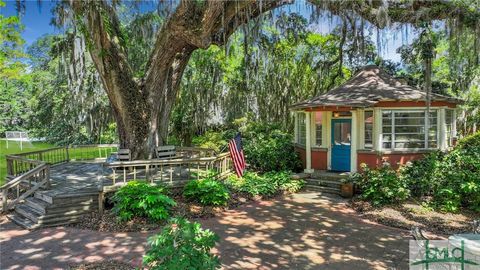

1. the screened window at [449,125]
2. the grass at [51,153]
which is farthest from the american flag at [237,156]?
the screened window at [449,125]

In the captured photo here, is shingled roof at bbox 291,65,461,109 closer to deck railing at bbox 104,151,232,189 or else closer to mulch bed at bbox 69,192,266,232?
deck railing at bbox 104,151,232,189

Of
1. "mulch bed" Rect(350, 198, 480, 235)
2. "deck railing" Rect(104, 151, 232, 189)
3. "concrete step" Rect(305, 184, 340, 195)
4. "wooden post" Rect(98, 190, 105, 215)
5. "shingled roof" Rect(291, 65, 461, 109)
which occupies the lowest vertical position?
"mulch bed" Rect(350, 198, 480, 235)

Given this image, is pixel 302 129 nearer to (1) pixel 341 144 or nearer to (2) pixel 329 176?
(1) pixel 341 144

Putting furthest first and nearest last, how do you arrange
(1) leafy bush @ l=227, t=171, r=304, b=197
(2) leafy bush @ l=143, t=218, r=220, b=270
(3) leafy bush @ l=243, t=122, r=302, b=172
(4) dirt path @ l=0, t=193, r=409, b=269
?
(3) leafy bush @ l=243, t=122, r=302, b=172, (1) leafy bush @ l=227, t=171, r=304, b=197, (4) dirt path @ l=0, t=193, r=409, b=269, (2) leafy bush @ l=143, t=218, r=220, b=270

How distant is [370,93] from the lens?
10.7 m

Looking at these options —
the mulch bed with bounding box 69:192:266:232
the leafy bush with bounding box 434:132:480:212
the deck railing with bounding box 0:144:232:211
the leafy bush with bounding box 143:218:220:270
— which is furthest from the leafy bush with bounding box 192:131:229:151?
the leafy bush with bounding box 143:218:220:270

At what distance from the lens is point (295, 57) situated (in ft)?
58.4

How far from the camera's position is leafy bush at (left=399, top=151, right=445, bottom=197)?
340 inches

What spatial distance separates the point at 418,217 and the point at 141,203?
631 centimetres

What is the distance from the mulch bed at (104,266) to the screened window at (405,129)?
8624 mm

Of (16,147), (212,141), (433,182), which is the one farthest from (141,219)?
(16,147)

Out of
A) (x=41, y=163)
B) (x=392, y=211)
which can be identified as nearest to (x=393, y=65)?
(x=392, y=211)

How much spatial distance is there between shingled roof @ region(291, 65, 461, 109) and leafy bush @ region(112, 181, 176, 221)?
630 centimetres

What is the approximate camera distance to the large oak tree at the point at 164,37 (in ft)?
25.2
